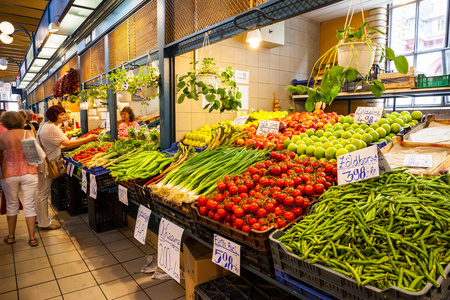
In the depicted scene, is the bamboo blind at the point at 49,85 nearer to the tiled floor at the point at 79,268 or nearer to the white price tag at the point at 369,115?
the tiled floor at the point at 79,268

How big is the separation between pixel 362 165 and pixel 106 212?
12.4ft

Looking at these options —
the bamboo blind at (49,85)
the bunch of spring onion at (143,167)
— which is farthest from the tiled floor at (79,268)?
the bamboo blind at (49,85)

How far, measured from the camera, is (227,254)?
1.66 metres

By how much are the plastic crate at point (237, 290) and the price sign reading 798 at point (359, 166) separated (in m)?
0.86

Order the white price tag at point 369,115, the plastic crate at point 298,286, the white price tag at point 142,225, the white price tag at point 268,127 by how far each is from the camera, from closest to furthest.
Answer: the plastic crate at point 298,286 → the white price tag at point 142,225 → the white price tag at point 369,115 → the white price tag at point 268,127

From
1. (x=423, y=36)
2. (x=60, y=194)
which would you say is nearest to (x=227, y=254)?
(x=60, y=194)

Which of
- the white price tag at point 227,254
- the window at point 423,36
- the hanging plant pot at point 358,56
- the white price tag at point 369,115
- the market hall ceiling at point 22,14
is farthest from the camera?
the market hall ceiling at point 22,14

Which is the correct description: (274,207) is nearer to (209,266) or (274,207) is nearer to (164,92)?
(209,266)

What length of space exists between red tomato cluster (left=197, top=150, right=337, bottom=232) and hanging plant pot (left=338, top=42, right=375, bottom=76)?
2.26 ft

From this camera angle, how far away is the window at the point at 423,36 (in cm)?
725

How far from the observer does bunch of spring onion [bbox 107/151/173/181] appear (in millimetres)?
2834

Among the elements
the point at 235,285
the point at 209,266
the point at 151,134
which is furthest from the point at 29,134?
the point at 235,285

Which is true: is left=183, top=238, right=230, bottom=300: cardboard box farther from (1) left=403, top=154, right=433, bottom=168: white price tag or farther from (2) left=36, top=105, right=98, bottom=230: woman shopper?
(2) left=36, top=105, right=98, bottom=230: woman shopper

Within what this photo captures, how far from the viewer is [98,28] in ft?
18.6
